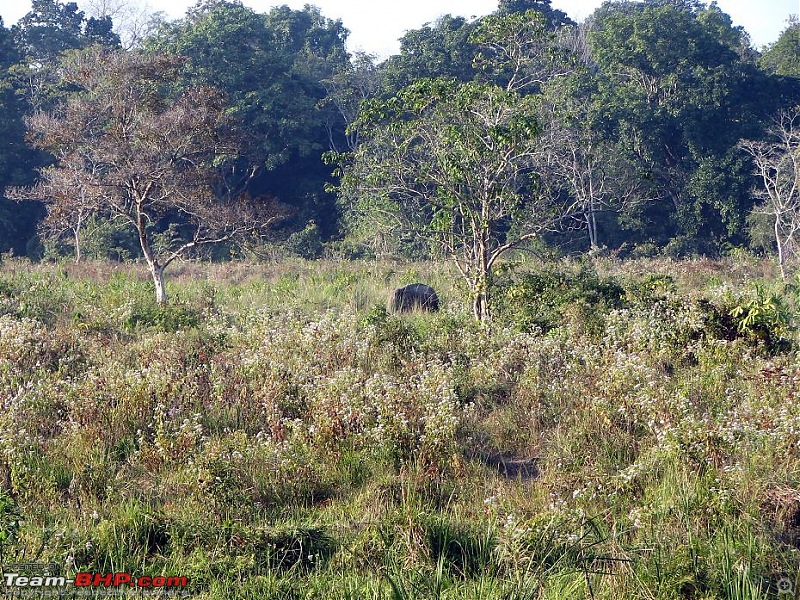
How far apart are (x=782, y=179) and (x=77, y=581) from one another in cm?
2329

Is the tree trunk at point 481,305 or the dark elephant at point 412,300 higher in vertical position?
the tree trunk at point 481,305

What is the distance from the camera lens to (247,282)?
16297mm

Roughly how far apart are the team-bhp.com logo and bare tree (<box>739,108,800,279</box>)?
56.4 ft

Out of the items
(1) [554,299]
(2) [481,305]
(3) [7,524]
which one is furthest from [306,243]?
(3) [7,524]

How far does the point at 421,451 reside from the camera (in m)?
6.16

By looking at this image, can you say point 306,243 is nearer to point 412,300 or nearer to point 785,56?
point 412,300

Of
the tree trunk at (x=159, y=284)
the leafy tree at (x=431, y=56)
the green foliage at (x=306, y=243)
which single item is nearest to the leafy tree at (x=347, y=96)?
the leafy tree at (x=431, y=56)

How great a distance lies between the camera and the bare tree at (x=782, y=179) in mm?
20395

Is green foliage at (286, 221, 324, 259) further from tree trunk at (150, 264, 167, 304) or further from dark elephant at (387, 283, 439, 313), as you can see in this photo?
dark elephant at (387, 283, 439, 313)

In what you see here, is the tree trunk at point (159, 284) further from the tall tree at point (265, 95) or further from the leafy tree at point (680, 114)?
the leafy tree at point (680, 114)

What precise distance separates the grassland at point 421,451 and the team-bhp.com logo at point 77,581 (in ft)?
0.26

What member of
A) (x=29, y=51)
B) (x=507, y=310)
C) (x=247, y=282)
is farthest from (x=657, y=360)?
(x=29, y=51)

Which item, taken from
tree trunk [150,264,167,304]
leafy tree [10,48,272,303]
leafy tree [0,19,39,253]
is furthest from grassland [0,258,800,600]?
leafy tree [0,19,39,253]

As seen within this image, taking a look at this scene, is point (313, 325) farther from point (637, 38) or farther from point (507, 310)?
point (637, 38)
